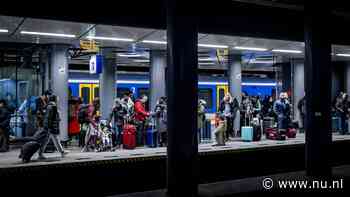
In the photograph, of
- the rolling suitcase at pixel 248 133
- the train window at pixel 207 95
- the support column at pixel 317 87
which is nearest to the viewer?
the support column at pixel 317 87

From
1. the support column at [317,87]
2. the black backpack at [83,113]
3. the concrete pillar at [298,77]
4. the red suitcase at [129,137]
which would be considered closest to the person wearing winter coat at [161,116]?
the red suitcase at [129,137]

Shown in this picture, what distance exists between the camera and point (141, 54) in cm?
1881

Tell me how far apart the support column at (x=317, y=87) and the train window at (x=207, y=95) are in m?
12.1

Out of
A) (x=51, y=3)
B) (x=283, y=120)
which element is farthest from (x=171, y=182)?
(x=283, y=120)

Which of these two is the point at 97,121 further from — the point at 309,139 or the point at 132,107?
the point at 309,139

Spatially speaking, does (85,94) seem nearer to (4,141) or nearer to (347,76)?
(4,141)

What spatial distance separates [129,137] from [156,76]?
13.1ft

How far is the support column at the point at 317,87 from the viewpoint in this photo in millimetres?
8523

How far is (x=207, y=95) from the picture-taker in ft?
68.7

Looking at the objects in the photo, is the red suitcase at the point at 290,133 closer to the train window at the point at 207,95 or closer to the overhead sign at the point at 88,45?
the train window at the point at 207,95

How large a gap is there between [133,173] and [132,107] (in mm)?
3728

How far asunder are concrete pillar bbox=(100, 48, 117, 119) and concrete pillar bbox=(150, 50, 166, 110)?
1683mm
